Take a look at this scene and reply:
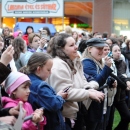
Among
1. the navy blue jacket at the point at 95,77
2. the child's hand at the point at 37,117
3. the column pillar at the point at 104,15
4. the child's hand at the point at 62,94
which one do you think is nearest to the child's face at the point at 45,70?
the child's hand at the point at 62,94

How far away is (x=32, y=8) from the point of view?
21.7 meters

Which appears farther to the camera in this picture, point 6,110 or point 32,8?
point 32,8

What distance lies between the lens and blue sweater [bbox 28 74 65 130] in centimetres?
347

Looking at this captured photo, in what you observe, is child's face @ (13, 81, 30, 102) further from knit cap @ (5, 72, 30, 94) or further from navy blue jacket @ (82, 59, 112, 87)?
navy blue jacket @ (82, 59, 112, 87)

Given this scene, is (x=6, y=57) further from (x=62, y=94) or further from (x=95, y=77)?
(x=95, y=77)

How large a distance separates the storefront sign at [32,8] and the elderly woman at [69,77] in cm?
1717

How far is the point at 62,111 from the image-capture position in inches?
152

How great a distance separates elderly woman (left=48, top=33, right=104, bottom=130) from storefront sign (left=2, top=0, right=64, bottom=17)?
17.2 meters

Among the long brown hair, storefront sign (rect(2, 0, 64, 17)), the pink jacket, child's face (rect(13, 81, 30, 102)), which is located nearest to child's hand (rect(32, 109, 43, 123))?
the pink jacket

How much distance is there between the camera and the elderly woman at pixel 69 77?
3865mm

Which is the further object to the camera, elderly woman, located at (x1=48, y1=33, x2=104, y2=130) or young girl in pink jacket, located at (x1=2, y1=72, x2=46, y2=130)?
elderly woman, located at (x1=48, y1=33, x2=104, y2=130)

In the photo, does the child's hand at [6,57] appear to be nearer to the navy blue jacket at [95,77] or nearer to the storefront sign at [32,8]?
the navy blue jacket at [95,77]

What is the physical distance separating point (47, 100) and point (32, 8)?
1876 cm

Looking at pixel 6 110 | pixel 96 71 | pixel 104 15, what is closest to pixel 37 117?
pixel 6 110
